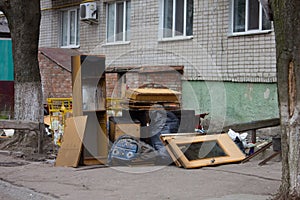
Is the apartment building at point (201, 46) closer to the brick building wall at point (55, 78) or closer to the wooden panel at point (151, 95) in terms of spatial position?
the brick building wall at point (55, 78)

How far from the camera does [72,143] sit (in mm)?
8992

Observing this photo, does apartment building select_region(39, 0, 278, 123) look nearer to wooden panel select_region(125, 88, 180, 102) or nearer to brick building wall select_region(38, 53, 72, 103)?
brick building wall select_region(38, 53, 72, 103)

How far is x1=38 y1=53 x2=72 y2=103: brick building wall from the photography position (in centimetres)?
1639

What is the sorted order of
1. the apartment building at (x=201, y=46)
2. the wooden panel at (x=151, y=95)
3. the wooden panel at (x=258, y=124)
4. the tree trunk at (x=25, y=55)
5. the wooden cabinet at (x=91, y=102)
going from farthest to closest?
the apartment building at (x=201, y=46) → the tree trunk at (x=25, y=55) → the wooden panel at (x=258, y=124) → the wooden panel at (x=151, y=95) → the wooden cabinet at (x=91, y=102)

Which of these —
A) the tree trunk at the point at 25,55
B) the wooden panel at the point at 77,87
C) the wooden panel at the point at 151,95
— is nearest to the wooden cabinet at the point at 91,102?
the wooden panel at the point at 77,87

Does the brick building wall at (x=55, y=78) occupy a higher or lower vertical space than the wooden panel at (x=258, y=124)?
higher

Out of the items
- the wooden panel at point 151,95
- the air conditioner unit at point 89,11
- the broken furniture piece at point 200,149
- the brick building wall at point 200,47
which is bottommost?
the broken furniture piece at point 200,149

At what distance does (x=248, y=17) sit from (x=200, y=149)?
14.9ft

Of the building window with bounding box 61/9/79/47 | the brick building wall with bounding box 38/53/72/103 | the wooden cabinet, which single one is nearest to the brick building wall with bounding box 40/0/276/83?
the building window with bounding box 61/9/79/47

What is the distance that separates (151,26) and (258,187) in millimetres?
8629

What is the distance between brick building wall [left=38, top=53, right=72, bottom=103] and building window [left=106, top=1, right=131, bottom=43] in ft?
5.63

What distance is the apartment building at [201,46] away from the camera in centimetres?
1200

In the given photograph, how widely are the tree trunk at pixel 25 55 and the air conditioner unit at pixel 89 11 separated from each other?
5.53 m

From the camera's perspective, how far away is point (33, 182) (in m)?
7.70
